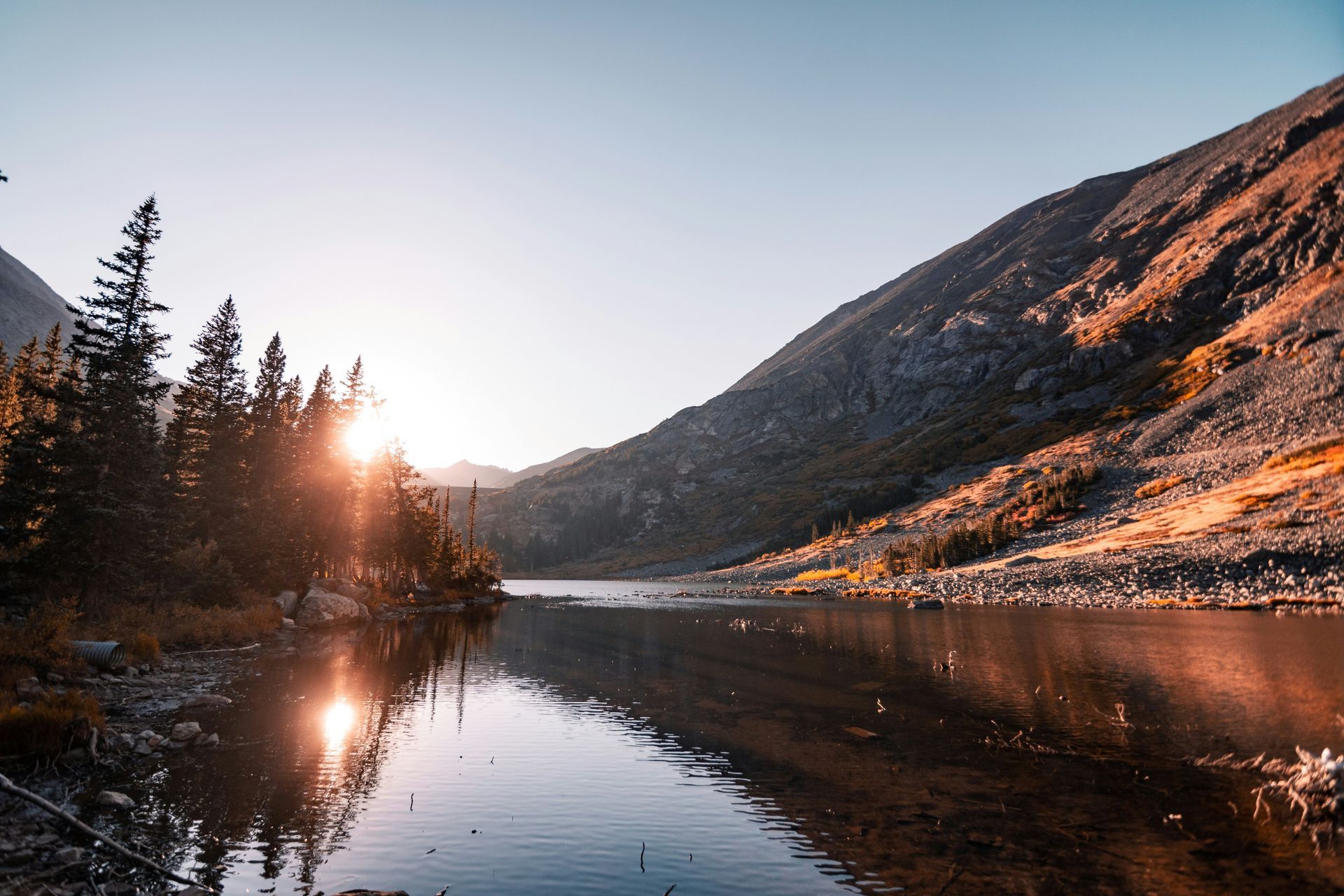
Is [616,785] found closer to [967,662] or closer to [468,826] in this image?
[468,826]

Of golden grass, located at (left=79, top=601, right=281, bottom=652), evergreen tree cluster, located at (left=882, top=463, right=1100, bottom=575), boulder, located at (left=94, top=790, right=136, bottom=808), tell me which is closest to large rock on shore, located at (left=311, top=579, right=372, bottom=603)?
golden grass, located at (left=79, top=601, right=281, bottom=652)

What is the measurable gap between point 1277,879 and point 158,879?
71.8 ft

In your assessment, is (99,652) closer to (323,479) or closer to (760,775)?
(760,775)

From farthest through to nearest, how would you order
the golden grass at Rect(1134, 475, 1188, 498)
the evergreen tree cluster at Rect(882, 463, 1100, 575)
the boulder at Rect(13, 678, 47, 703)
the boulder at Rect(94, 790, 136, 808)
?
the evergreen tree cluster at Rect(882, 463, 1100, 575) < the golden grass at Rect(1134, 475, 1188, 498) < the boulder at Rect(13, 678, 47, 703) < the boulder at Rect(94, 790, 136, 808)

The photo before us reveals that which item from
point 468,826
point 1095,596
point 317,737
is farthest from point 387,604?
point 1095,596

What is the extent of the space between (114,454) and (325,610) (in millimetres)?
28312

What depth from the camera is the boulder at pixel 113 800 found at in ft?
52.4

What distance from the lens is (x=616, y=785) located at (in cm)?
2034

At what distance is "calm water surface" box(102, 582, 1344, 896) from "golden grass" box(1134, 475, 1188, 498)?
87.6 metres

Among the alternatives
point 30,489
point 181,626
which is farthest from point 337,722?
point 181,626

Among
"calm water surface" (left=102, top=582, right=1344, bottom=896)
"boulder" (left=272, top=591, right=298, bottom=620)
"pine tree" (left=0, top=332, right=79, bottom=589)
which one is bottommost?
"calm water surface" (left=102, top=582, right=1344, bottom=896)

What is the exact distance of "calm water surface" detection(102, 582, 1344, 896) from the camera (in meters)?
14.2

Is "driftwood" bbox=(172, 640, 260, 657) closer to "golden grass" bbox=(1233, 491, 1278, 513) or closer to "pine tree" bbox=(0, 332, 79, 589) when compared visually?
"pine tree" bbox=(0, 332, 79, 589)

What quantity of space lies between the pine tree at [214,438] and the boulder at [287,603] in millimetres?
5003
